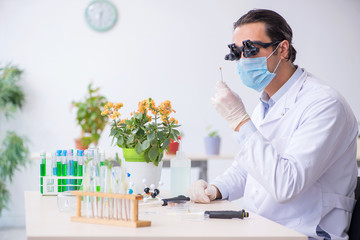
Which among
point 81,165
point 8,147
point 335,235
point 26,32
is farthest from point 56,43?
point 335,235

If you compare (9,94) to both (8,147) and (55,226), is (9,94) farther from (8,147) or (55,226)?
(55,226)

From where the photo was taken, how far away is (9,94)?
182 inches

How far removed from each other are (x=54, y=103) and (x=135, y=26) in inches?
47.4

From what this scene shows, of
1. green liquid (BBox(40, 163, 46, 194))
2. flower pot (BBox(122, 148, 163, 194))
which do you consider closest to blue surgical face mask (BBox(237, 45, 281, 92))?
flower pot (BBox(122, 148, 163, 194))

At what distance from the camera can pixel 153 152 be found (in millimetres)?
1804

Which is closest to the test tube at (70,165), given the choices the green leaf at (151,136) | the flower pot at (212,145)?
the green leaf at (151,136)

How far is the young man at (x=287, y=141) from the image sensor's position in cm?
149

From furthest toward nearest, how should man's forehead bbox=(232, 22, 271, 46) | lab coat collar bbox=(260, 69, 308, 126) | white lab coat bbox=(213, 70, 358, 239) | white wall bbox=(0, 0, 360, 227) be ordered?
white wall bbox=(0, 0, 360, 227)
man's forehead bbox=(232, 22, 271, 46)
lab coat collar bbox=(260, 69, 308, 126)
white lab coat bbox=(213, 70, 358, 239)

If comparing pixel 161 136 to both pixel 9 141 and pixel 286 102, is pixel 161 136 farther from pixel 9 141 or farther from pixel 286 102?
pixel 9 141

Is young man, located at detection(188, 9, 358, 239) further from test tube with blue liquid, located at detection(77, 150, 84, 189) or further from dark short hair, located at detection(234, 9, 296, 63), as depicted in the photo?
test tube with blue liquid, located at detection(77, 150, 84, 189)

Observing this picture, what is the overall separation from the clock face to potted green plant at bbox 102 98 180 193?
10.7ft

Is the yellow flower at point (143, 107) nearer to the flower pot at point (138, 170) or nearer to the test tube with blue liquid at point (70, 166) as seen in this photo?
the flower pot at point (138, 170)

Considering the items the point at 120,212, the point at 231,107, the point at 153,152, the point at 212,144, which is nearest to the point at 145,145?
the point at 153,152

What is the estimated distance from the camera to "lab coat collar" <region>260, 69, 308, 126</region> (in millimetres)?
1745
